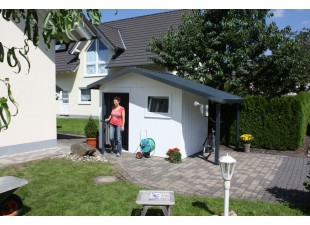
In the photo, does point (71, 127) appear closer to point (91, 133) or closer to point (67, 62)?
point (91, 133)

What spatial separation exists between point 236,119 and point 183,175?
5337 mm

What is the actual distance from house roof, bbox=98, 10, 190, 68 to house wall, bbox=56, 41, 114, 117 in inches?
126

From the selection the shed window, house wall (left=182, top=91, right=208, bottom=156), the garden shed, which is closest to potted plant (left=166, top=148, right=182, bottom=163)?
the garden shed

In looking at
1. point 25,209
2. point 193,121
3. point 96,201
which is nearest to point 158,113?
point 193,121

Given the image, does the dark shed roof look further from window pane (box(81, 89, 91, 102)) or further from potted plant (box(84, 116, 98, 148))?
potted plant (box(84, 116, 98, 148))

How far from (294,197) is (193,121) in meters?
4.85

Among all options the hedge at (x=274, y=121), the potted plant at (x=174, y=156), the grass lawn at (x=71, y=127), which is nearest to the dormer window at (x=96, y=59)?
the grass lawn at (x=71, y=127)

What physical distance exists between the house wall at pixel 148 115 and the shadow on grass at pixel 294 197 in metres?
3.70

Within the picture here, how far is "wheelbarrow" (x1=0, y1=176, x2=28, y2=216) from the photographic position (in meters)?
4.31

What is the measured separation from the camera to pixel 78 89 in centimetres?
2594

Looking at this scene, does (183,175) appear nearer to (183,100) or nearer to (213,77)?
(183,100)
